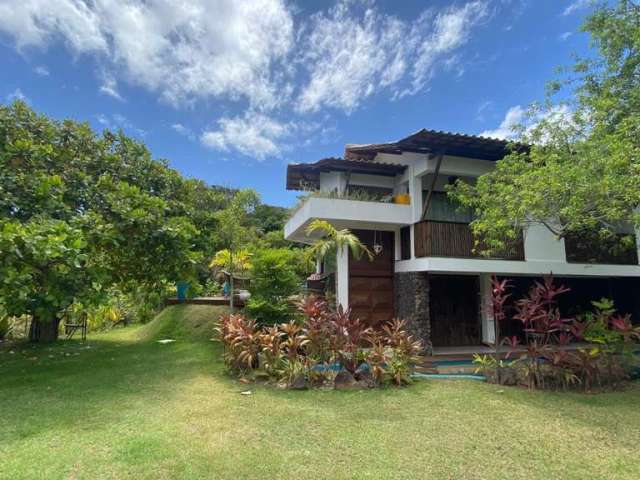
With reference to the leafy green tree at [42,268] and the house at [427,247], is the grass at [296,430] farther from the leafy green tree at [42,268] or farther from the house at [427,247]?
the house at [427,247]

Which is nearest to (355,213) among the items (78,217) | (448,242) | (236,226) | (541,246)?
(448,242)

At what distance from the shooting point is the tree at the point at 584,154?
7.37 metres

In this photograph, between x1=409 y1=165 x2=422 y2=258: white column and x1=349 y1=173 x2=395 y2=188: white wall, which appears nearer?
x1=409 y1=165 x2=422 y2=258: white column

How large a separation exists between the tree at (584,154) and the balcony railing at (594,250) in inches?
110

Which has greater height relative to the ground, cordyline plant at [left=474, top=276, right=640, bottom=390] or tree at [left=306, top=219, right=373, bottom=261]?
tree at [left=306, top=219, right=373, bottom=261]

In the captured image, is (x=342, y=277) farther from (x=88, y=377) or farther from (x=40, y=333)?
(x=40, y=333)

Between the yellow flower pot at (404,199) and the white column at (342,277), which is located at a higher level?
the yellow flower pot at (404,199)

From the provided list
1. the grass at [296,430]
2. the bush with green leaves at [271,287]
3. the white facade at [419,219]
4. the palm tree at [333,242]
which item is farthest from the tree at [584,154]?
the bush with green leaves at [271,287]

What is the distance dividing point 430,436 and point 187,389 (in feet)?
15.3

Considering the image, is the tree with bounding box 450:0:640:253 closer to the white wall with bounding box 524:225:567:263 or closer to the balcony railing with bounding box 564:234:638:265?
the white wall with bounding box 524:225:567:263

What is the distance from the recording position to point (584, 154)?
7840 mm

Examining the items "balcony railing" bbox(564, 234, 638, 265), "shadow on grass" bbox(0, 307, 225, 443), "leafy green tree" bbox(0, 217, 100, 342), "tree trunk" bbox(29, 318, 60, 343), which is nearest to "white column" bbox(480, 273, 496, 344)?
"balcony railing" bbox(564, 234, 638, 265)

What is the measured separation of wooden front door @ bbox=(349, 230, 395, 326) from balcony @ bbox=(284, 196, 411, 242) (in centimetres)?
59

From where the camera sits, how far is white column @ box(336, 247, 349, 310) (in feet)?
36.5
